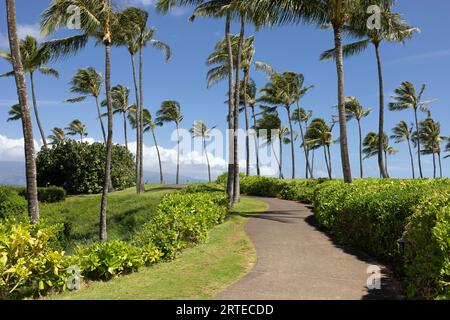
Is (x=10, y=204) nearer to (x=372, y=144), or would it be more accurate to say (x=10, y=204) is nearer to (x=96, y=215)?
(x=96, y=215)

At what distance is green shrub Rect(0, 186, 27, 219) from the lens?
28.2m

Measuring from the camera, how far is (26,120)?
13.5 meters

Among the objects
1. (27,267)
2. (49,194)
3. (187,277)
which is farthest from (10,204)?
(187,277)

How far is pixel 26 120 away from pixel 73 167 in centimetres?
3071

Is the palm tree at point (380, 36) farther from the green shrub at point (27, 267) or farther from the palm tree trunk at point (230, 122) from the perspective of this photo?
the green shrub at point (27, 267)

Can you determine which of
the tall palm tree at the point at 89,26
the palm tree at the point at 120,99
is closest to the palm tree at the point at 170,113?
the palm tree at the point at 120,99

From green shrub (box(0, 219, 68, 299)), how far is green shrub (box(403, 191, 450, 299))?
6.82 meters

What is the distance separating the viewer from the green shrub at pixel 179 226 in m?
11.2

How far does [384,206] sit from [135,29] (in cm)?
2834

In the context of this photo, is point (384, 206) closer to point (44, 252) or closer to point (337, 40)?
point (44, 252)

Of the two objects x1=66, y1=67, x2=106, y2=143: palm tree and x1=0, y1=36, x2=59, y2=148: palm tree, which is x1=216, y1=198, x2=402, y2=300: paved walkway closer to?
x1=0, y1=36, x2=59, y2=148: palm tree

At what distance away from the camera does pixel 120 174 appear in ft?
154

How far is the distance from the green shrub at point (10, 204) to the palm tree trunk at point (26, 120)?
56.2 ft
